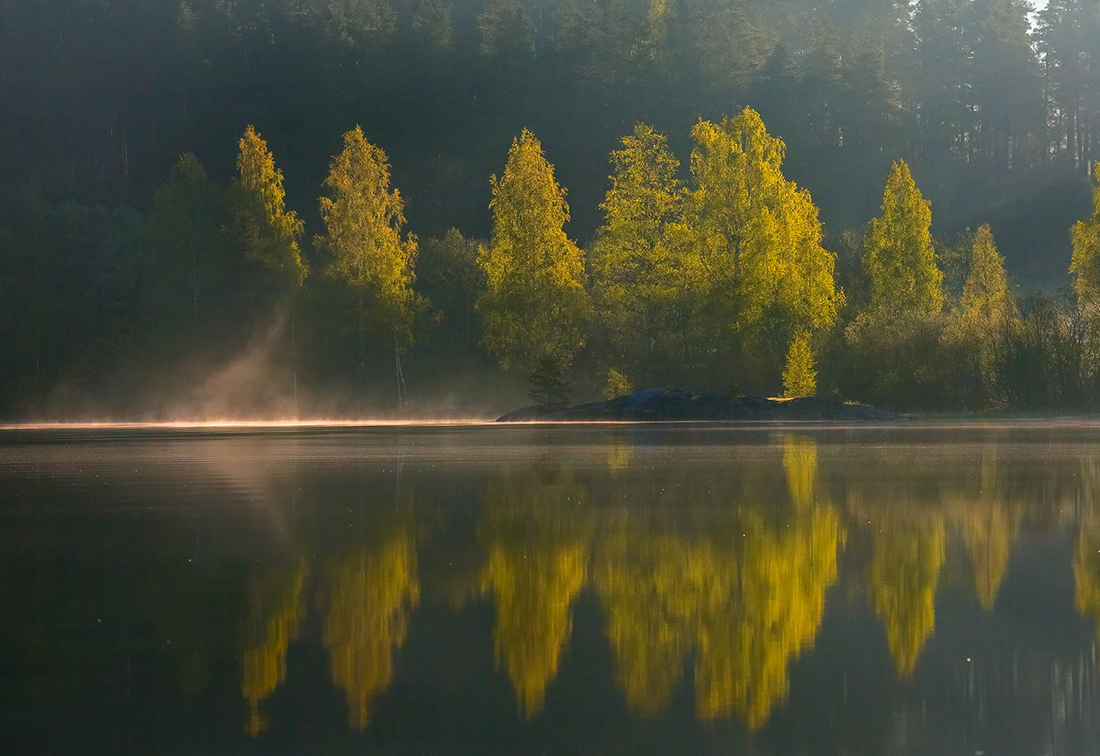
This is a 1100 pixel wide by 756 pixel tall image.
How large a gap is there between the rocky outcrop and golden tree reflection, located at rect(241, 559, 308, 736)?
115ft

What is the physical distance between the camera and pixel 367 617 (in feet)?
27.2

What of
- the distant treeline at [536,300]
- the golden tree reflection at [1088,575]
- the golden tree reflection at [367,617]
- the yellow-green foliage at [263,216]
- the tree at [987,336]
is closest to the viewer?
the golden tree reflection at [367,617]

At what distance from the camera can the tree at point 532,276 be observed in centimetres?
5312

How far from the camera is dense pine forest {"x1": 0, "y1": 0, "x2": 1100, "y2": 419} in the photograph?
5000 centimetres

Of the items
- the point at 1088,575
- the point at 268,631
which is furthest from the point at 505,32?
the point at 268,631

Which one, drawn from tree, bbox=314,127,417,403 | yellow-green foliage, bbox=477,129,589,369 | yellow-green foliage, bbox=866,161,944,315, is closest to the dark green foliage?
yellow-green foliage, bbox=477,129,589,369

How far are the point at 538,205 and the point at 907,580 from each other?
A: 44.8 metres

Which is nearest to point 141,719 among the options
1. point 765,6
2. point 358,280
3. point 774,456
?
point 774,456

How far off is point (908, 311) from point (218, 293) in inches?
1380


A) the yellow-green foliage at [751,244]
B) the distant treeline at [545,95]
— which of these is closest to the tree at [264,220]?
the distant treeline at [545,95]

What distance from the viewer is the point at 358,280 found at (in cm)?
5944

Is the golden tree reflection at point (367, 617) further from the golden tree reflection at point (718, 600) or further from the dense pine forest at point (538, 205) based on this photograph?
the dense pine forest at point (538, 205)

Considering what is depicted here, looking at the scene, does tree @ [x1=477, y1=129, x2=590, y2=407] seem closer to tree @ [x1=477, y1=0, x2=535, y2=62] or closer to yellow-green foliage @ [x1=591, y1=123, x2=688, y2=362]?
yellow-green foliage @ [x1=591, y1=123, x2=688, y2=362]

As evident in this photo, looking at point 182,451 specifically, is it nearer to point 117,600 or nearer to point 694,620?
point 117,600
